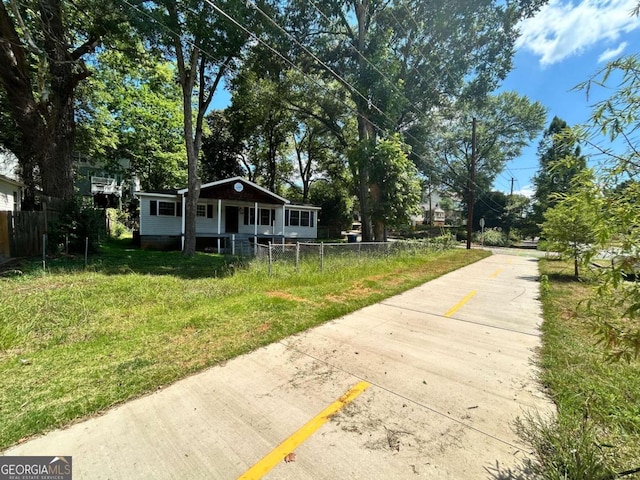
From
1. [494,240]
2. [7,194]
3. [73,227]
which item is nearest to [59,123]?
[73,227]

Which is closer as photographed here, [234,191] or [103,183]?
[234,191]

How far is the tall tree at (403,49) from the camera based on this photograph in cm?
1599

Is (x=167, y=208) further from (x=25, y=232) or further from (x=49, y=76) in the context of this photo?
(x=49, y=76)

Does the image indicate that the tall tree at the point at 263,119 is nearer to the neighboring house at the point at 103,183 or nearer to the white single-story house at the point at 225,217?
the white single-story house at the point at 225,217

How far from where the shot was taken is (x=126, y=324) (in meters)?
4.48

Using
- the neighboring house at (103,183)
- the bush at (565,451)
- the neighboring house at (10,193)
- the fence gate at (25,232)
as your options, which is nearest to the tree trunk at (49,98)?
the fence gate at (25,232)

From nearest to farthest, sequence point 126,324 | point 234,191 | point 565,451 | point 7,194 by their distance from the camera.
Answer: point 565,451 < point 126,324 < point 7,194 < point 234,191

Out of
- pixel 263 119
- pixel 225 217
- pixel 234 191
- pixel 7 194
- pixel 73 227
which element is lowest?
pixel 73 227

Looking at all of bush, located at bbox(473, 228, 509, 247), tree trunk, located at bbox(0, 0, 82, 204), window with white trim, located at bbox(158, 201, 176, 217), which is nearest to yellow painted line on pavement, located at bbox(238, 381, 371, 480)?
tree trunk, located at bbox(0, 0, 82, 204)

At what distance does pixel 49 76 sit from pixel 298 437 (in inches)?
613

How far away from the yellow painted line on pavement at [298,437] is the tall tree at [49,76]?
13.5m

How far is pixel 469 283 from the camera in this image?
892 centimetres

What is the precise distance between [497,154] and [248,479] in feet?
137

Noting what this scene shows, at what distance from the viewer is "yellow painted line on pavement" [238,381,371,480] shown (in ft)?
6.33
